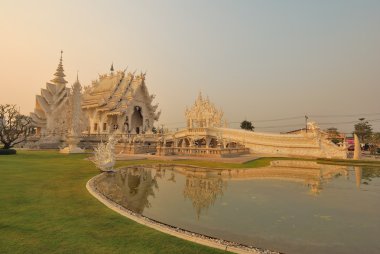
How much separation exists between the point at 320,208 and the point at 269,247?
11.1 ft

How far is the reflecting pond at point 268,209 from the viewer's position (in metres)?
4.55

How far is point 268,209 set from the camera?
21.3 feet

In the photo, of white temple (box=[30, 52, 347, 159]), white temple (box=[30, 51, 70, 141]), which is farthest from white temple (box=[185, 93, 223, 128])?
white temple (box=[30, 51, 70, 141])

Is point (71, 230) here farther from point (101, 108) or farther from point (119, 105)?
point (101, 108)

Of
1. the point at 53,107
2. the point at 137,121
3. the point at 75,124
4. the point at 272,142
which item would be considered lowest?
the point at 272,142

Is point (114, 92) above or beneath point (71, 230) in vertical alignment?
above

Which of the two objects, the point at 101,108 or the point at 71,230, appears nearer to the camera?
the point at 71,230

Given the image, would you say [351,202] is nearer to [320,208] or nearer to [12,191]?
[320,208]

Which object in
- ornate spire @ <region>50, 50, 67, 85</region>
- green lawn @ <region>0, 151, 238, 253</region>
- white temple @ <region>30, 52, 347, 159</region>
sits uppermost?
ornate spire @ <region>50, 50, 67, 85</region>

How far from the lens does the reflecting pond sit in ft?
14.9

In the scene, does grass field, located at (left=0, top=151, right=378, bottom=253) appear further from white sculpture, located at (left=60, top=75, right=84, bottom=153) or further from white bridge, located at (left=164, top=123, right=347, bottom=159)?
white sculpture, located at (left=60, top=75, right=84, bottom=153)

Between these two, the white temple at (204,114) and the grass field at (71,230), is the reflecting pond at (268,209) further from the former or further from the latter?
the white temple at (204,114)

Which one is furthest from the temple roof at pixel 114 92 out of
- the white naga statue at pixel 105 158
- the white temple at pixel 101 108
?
the white naga statue at pixel 105 158

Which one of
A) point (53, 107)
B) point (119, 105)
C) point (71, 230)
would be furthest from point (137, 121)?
point (71, 230)
